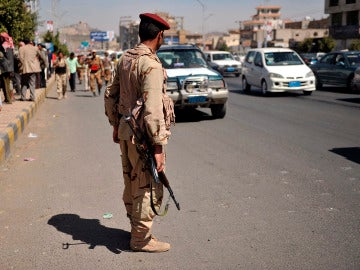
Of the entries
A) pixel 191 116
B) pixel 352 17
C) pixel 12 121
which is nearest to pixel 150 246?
pixel 12 121

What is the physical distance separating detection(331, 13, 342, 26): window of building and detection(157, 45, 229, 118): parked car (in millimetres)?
54115

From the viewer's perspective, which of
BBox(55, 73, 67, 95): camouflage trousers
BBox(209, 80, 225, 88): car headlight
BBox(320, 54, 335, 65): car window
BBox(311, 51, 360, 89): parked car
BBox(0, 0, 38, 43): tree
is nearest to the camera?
BBox(209, 80, 225, 88): car headlight

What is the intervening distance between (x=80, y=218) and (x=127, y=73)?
1711 millimetres

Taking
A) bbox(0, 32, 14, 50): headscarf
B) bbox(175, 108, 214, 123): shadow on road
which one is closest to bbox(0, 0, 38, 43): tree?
bbox(0, 32, 14, 50): headscarf

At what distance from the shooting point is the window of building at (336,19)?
60781 millimetres

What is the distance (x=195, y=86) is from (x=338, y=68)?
1046cm

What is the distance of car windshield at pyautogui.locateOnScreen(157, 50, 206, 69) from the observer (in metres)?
11.9

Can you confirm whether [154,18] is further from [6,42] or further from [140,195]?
[6,42]

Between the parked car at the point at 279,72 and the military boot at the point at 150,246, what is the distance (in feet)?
45.4

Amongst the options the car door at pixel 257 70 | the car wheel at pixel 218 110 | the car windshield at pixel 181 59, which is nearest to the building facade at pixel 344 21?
the car door at pixel 257 70

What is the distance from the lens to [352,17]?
58.2 m

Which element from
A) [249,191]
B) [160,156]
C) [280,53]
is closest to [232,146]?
[249,191]

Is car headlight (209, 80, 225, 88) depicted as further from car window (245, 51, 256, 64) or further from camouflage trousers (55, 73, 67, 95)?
car window (245, 51, 256, 64)

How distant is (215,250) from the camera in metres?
3.71
